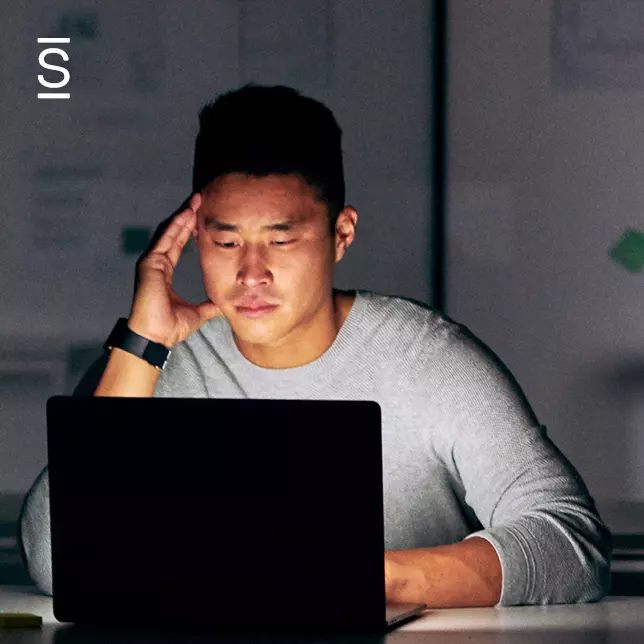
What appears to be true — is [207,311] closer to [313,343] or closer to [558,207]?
[313,343]

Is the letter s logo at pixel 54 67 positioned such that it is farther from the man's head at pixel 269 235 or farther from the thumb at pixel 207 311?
the thumb at pixel 207 311

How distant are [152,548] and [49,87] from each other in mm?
2048

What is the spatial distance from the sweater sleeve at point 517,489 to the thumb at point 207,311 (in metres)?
0.54

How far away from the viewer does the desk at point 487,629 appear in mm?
1354

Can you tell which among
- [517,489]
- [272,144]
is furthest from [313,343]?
[517,489]

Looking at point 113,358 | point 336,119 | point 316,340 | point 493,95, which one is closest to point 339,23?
point 336,119

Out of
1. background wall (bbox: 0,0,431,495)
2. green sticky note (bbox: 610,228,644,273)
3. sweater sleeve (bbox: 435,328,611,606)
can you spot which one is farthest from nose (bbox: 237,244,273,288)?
green sticky note (bbox: 610,228,644,273)

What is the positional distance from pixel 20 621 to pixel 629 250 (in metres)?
2.07

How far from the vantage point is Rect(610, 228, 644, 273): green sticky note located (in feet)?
10.0

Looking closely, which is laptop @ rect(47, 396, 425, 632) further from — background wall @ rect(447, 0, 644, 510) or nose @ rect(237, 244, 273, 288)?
background wall @ rect(447, 0, 644, 510)

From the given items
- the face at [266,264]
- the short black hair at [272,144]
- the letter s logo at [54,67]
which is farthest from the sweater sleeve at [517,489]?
the letter s logo at [54,67]

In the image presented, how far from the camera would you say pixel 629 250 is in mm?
3061

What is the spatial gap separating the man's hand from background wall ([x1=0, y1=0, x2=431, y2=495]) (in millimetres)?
330

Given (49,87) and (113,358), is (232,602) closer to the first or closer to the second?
(113,358)
